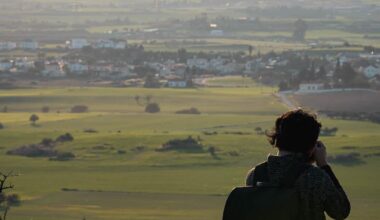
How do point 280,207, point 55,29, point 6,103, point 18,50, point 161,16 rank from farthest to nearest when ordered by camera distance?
point 161,16, point 55,29, point 18,50, point 6,103, point 280,207

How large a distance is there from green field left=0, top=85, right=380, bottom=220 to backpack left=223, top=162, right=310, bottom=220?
15.3 meters

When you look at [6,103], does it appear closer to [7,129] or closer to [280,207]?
[7,129]

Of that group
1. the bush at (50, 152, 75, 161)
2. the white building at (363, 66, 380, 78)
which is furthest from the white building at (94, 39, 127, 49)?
the bush at (50, 152, 75, 161)

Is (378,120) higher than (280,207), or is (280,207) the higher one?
(280,207)

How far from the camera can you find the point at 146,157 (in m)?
30.9

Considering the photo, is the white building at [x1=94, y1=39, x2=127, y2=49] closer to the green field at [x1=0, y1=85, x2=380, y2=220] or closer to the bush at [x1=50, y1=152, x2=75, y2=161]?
the green field at [x1=0, y1=85, x2=380, y2=220]

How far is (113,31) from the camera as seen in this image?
92.5 m

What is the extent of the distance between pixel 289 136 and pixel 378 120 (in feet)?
114

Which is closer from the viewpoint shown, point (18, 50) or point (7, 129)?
point (7, 129)

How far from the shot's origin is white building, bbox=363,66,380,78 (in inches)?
2267

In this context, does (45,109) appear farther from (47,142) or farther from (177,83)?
(177,83)

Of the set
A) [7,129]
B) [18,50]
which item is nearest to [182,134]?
[7,129]

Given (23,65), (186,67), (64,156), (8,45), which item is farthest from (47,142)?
(8,45)

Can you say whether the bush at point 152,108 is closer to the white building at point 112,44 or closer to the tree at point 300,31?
the white building at point 112,44
